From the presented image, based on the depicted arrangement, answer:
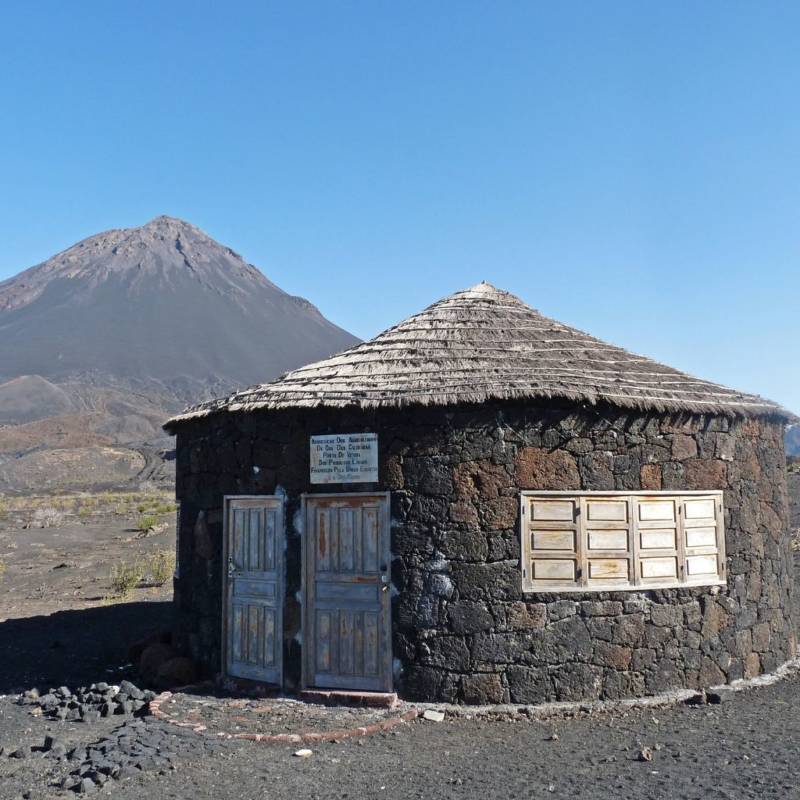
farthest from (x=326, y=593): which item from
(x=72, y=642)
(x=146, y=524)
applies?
(x=146, y=524)

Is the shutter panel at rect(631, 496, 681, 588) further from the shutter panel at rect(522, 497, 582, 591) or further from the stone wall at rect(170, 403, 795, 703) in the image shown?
Result: the shutter panel at rect(522, 497, 582, 591)

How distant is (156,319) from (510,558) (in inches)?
5834

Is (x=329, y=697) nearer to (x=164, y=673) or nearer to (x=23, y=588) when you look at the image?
(x=164, y=673)

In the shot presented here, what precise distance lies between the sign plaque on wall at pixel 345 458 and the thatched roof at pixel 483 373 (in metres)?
0.35

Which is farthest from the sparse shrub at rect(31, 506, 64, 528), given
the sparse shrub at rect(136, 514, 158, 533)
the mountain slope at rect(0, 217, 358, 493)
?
the mountain slope at rect(0, 217, 358, 493)

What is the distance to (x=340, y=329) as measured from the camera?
18450cm

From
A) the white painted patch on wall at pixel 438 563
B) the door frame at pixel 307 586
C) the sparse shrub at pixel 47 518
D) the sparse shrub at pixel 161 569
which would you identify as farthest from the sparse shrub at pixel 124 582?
the sparse shrub at pixel 47 518

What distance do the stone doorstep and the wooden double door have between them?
0.13 meters

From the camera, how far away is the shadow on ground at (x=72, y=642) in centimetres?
975

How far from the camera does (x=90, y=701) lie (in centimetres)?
836

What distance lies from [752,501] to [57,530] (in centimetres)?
2299

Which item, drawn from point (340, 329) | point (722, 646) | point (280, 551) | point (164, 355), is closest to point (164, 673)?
point (280, 551)

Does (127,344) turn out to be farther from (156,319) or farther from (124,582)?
(124,582)

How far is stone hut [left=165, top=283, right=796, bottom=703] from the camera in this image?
7.84 m
